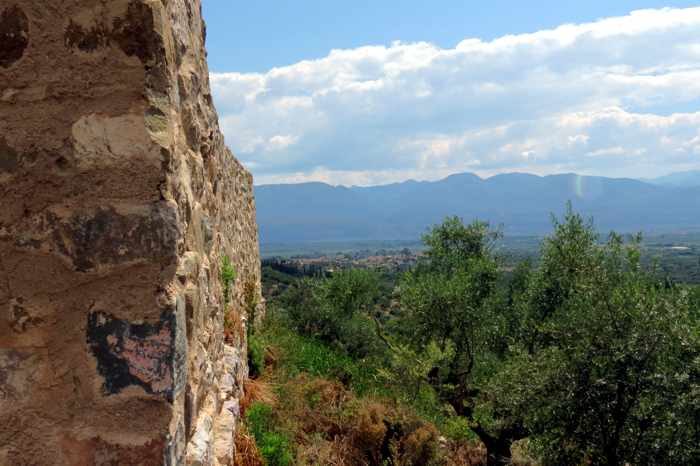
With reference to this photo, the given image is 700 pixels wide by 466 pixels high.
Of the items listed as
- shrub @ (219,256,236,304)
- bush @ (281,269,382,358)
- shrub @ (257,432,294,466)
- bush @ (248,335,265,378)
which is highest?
shrub @ (219,256,236,304)

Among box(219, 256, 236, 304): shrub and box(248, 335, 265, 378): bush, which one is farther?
box(248, 335, 265, 378): bush

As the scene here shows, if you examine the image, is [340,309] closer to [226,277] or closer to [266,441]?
[226,277]

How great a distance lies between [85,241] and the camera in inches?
83.1

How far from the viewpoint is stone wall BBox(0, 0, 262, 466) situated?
2.10 meters

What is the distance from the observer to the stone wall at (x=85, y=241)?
2.10 metres

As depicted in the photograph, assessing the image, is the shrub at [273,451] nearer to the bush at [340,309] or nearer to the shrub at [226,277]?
the shrub at [226,277]

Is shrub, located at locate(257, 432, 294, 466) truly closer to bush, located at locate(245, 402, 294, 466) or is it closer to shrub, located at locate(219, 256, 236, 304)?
bush, located at locate(245, 402, 294, 466)

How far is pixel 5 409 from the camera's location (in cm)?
210

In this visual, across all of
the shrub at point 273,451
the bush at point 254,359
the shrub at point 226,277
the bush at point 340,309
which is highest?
the shrub at point 226,277

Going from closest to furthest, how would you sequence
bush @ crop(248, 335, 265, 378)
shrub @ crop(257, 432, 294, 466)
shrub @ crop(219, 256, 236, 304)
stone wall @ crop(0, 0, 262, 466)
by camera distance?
stone wall @ crop(0, 0, 262, 466), shrub @ crop(257, 432, 294, 466), shrub @ crop(219, 256, 236, 304), bush @ crop(248, 335, 265, 378)

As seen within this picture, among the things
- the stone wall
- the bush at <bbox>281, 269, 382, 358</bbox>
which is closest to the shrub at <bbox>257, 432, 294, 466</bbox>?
the stone wall

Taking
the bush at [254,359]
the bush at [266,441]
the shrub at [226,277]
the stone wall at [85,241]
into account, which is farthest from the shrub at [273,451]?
the stone wall at [85,241]

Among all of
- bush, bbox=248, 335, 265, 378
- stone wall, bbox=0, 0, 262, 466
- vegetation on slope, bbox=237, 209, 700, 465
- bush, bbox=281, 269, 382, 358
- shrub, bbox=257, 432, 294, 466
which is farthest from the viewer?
bush, bbox=281, 269, 382, 358

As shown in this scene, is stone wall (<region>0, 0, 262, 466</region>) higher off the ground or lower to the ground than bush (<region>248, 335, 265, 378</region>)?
higher
